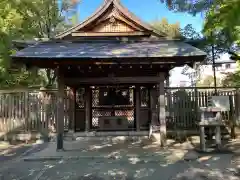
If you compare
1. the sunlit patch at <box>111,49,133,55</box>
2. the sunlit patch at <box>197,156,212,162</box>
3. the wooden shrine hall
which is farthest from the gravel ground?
the sunlit patch at <box>111,49,133,55</box>

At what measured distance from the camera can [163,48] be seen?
9820 mm

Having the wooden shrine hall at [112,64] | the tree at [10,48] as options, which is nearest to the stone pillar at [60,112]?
the wooden shrine hall at [112,64]

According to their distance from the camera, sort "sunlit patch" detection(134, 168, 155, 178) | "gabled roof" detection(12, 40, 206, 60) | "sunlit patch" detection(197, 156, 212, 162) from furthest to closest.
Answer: "gabled roof" detection(12, 40, 206, 60), "sunlit patch" detection(197, 156, 212, 162), "sunlit patch" detection(134, 168, 155, 178)

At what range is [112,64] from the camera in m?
8.88

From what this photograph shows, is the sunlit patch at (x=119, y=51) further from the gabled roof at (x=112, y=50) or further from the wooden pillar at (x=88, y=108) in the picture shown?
the wooden pillar at (x=88, y=108)

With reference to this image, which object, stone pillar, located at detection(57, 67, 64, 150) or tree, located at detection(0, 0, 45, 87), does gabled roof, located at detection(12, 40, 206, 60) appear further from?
tree, located at detection(0, 0, 45, 87)

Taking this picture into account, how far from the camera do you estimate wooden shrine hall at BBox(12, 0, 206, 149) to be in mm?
8766

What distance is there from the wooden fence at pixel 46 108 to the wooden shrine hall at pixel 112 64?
897 millimetres

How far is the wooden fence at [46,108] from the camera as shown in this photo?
1196 cm

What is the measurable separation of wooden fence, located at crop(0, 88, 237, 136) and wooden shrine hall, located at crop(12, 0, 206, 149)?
0.90 meters

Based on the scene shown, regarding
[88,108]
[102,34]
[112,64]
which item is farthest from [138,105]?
[112,64]

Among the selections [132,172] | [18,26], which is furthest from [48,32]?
[132,172]

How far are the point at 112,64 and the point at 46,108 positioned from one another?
478cm

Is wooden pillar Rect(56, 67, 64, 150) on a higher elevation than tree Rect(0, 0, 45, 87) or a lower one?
lower
